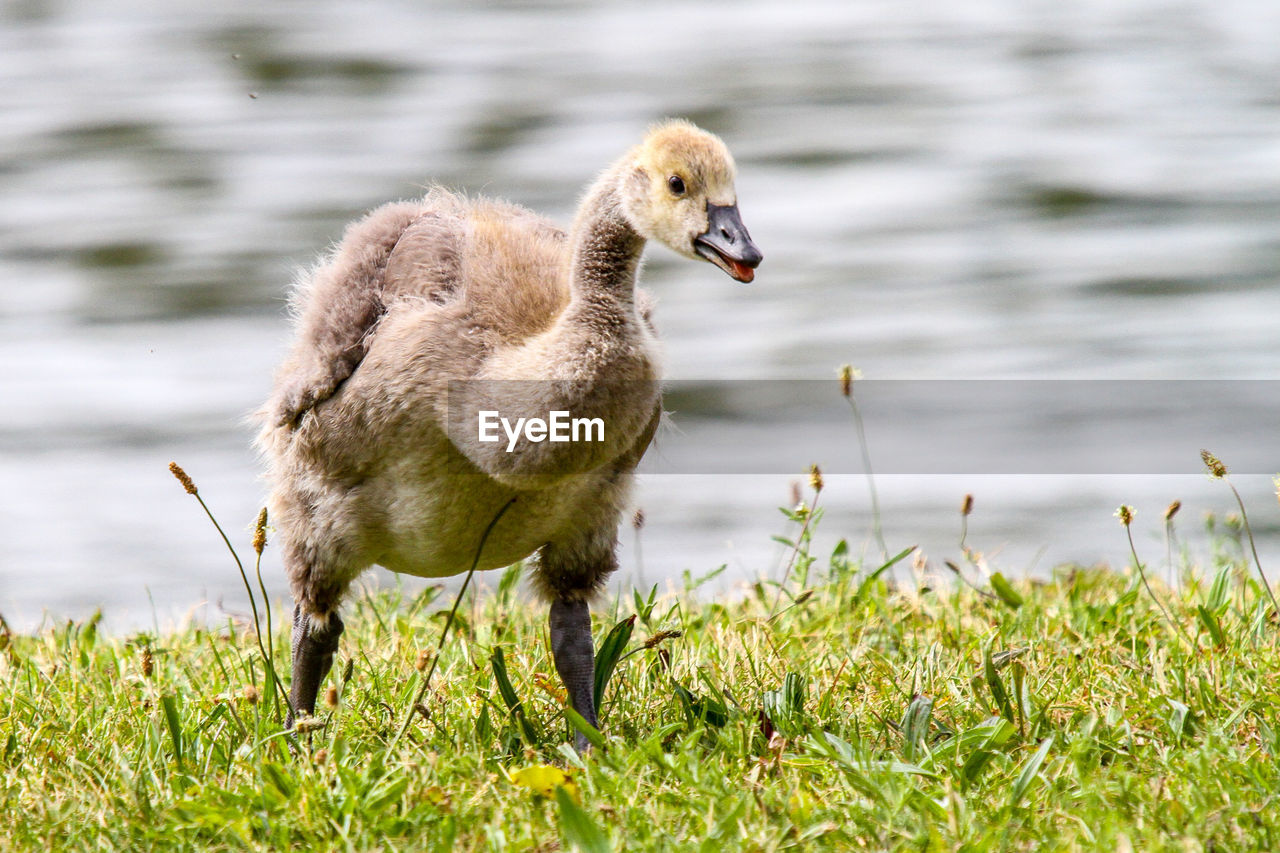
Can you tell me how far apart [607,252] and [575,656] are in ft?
3.81

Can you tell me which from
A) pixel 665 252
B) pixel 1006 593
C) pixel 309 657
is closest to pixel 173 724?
pixel 309 657

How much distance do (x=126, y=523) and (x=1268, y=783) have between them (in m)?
6.68

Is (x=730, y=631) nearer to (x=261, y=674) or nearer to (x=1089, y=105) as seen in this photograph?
(x=261, y=674)

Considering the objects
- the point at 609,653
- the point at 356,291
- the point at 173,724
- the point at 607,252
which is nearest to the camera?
the point at 173,724

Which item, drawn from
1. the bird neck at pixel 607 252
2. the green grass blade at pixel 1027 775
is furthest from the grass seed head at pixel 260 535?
the green grass blade at pixel 1027 775

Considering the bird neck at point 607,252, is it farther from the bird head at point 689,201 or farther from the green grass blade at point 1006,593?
the green grass blade at point 1006,593

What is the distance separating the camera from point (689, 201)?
3764mm

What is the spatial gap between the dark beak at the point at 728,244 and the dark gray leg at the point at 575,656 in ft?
3.81

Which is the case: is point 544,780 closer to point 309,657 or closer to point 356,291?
point 309,657

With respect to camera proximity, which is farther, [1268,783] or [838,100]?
[838,100]

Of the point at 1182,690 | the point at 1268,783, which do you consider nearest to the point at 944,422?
the point at 1182,690

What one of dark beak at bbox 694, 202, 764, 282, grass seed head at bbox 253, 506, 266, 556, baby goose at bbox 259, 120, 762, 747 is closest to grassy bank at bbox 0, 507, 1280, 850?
baby goose at bbox 259, 120, 762, 747

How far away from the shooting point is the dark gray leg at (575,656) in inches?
162

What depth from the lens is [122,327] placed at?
10.3m
